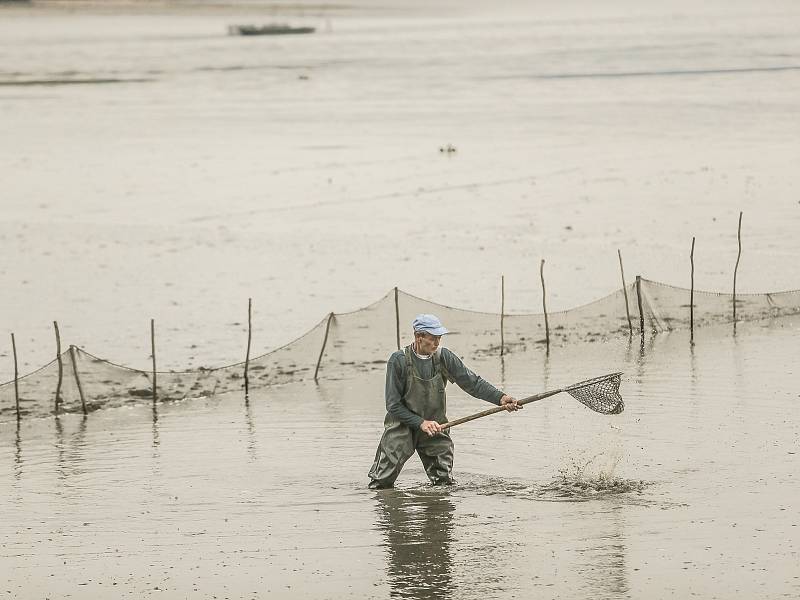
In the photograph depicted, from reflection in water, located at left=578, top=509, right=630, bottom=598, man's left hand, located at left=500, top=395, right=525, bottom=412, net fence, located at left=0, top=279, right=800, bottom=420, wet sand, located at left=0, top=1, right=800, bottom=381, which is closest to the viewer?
reflection in water, located at left=578, top=509, right=630, bottom=598

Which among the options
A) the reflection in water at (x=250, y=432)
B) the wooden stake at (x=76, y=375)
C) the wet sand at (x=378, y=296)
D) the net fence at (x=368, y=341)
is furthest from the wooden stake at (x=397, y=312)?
the wooden stake at (x=76, y=375)

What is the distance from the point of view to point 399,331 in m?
17.2

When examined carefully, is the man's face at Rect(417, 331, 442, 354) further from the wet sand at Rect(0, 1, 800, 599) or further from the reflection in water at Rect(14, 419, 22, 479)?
the reflection in water at Rect(14, 419, 22, 479)

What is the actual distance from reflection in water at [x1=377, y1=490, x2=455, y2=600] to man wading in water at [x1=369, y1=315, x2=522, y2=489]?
420mm

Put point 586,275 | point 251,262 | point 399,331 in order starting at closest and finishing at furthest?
point 399,331 < point 586,275 < point 251,262

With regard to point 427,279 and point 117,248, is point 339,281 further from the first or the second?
point 117,248

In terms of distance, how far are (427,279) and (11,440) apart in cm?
1037

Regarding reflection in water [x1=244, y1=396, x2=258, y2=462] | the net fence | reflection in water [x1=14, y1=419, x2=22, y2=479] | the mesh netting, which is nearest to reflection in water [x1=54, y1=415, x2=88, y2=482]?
reflection in water [x1=14, y1=419, x2=22, y2=479]

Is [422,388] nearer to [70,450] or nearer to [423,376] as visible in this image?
[423,376]

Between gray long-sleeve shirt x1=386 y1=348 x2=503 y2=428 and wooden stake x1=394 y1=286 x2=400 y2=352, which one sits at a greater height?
wooden stake x1=394 y1=286 x2=400 y2=352

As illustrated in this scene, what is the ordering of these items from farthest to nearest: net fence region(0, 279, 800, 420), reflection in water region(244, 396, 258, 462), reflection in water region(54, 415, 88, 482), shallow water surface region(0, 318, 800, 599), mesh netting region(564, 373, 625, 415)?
net fence region(0, 279, 800, 420) < reflection in water region(244, 396, 258, 462) < reflection in water region(54, 415, 88, 482) < mesh netting region(564, 373, 625, 415) < shallow water surface region(0, 318, 800, 599)

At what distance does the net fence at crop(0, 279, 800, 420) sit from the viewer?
15.5 m

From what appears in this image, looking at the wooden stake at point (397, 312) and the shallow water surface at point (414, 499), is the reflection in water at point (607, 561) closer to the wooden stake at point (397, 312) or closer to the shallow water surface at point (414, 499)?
the shallow water surface at point (414, 499)

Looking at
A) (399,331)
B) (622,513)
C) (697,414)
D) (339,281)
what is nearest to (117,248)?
(339,281)
